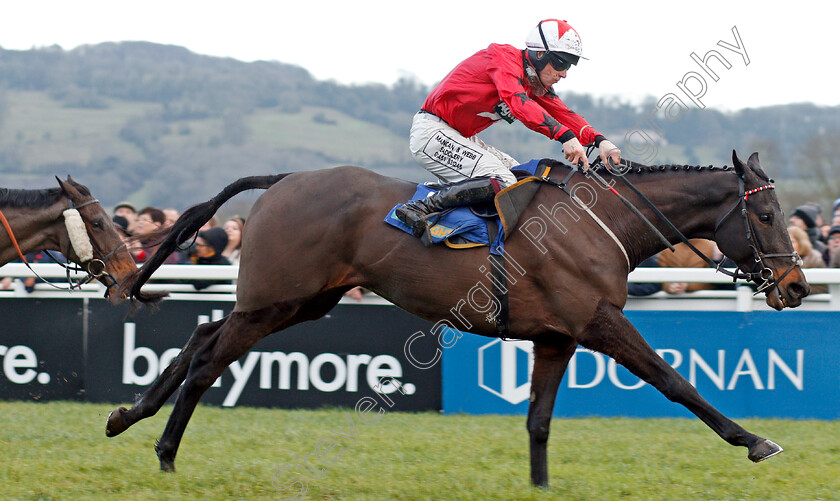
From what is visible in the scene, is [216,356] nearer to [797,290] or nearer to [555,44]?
[555,44]

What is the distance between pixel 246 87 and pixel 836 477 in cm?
6231

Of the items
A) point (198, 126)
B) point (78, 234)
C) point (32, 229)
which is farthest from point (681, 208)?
point (198, 126)

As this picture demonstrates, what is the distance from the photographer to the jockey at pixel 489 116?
4.30m

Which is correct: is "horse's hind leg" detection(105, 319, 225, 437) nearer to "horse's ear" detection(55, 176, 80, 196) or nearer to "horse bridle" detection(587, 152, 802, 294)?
"horse's ear" detection(55, 176, 80, 196)

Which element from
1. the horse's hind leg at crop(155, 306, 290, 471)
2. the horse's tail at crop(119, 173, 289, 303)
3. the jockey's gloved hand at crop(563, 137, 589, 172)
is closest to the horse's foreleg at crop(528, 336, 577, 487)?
the jockey's gloved hand at crop(563, 137, 589, 172)

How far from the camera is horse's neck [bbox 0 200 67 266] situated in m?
5.70

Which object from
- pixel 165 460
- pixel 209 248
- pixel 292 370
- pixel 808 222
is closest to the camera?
pixel 165 460

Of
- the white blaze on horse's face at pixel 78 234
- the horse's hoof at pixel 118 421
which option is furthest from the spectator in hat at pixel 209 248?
the horse's hoof at pixel 118 421

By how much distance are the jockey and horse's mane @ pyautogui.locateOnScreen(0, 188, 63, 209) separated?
8.99 feet

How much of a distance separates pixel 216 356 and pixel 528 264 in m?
1.71

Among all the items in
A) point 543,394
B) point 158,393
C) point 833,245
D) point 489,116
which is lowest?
point 158,393

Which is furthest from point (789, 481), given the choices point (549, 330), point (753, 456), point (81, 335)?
point (81, 335)

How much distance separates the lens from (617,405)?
675cm

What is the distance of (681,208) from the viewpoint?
14.5 feet
